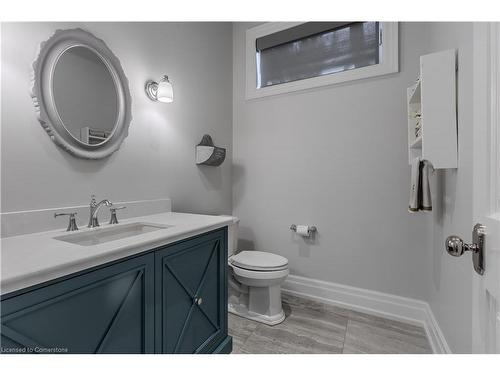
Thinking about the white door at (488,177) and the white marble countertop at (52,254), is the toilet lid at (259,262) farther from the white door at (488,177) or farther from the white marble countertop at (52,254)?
the white door at (488,177)

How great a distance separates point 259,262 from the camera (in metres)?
1.84

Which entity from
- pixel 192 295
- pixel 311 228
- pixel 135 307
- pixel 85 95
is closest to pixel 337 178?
pixel 311 228

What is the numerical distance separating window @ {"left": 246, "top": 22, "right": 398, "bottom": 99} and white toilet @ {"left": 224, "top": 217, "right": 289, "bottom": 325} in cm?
144

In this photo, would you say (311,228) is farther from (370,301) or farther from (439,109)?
(439,109)

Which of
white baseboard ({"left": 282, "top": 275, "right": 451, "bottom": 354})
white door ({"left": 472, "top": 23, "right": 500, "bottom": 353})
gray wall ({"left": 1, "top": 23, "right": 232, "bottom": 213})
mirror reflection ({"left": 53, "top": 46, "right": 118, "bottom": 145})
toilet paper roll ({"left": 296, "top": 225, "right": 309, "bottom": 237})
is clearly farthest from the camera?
toilet paper roll ({"left": 296, "top": 225, "right": 309, "bottom": 237})

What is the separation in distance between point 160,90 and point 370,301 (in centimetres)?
223

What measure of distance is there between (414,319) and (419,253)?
490mm

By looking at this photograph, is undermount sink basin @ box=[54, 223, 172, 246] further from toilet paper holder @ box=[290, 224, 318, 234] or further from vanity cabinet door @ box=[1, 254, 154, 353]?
toilet paper holder @ box=[290, 224, 318, 234]

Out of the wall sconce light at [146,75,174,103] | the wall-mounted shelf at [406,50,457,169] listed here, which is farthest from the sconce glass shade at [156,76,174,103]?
the wall-mounted shelf at [406,50,457,169]

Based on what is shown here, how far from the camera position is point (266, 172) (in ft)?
7.86

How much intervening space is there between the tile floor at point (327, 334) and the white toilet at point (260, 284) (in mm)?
67

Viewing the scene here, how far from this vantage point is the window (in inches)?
76.3
